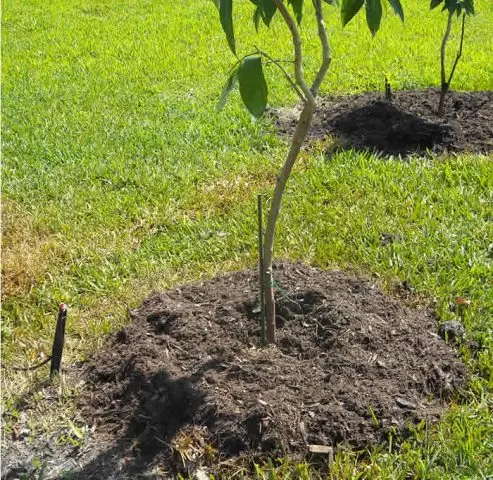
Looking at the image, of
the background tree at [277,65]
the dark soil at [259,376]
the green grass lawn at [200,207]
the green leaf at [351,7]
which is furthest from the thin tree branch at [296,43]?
the green grass lawn at [200,207]

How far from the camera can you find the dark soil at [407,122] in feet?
15.8

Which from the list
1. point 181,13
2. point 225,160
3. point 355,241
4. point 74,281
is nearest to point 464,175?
point 355,241

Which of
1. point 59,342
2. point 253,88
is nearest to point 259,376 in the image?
point 59,342

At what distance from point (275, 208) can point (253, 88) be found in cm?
60

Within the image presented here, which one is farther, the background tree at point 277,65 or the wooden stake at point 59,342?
the wooden stake at point 59,342

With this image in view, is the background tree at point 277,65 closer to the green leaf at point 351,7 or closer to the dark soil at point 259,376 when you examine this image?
the green leaf at point 351,7

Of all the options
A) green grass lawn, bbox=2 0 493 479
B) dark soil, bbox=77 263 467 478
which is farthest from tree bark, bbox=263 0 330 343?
green grass lawn, bbox=2 0 493 479

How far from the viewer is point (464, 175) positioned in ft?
14.0

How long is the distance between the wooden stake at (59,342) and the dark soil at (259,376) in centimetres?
13

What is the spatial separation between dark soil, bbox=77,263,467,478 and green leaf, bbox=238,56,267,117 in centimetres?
102

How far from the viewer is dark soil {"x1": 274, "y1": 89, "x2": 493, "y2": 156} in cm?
480

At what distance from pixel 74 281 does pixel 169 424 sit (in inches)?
55.0

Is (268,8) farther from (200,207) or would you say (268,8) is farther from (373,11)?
(200,207)

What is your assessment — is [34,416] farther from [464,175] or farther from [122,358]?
[464,175]
